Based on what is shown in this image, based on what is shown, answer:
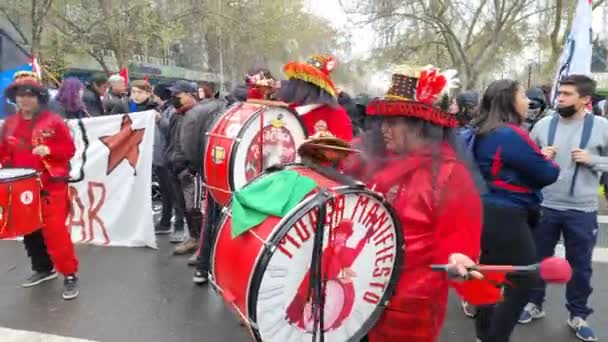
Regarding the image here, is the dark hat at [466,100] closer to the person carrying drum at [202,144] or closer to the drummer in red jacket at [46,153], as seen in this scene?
the person carrying drum at [202,144]

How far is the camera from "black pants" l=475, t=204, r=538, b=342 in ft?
9.50

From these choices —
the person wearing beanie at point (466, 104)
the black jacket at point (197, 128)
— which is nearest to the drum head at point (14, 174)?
the black jacket at point (197, 128)

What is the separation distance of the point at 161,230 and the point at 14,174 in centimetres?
253

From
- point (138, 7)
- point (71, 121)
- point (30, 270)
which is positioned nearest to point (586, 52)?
point (71, 121)

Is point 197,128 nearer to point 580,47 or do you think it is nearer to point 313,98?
point 313,98

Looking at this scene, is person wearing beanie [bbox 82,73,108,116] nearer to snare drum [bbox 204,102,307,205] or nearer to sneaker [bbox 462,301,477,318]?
snare drum [bbox 204,102,307,205]

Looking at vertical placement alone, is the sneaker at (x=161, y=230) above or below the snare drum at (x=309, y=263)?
below

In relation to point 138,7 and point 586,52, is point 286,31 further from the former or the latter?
point 586,52

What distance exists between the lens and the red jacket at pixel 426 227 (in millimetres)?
2102

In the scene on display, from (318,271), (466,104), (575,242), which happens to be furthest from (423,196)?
(466,104)

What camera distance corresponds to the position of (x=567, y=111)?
3.54 meters

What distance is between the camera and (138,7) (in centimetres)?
1775

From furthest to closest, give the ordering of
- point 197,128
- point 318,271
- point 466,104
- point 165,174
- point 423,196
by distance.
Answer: point 466,104 → point 165,174 → point 197,128 → point 423,196 → point 318,271

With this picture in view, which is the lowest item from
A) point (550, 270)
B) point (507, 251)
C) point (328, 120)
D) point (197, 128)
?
point (507, 251)
